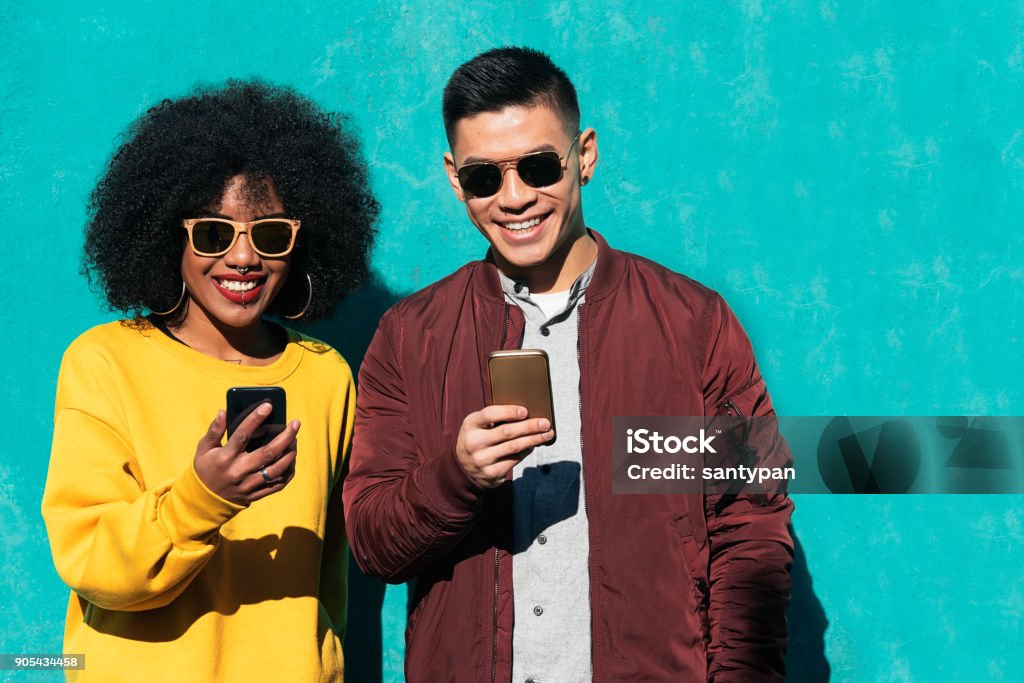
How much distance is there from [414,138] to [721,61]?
1193 millimetres

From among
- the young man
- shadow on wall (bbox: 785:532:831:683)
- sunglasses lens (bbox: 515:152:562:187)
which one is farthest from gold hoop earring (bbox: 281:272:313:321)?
shadow on wall (bbox: 785:532:831:683)

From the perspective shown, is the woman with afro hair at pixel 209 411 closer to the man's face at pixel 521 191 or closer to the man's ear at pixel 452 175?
the man's ear at pixel 452 175

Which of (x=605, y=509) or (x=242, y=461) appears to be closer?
(x=242, y=461)

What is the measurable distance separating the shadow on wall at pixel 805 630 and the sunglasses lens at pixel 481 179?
1918 millimetres

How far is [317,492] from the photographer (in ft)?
11.4

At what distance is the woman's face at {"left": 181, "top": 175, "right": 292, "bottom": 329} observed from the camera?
338 cm

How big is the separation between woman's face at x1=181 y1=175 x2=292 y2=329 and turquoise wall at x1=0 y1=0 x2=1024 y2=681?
883mm

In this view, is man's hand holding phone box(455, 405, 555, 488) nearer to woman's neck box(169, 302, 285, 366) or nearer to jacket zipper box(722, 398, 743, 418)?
jacket zipper box(722, 398, 743, 418)

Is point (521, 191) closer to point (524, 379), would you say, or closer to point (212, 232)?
point (524, 379)

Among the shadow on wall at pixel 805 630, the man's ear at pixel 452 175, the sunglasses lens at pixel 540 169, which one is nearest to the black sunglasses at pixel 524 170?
the sunglasses lens at pixel 540 169

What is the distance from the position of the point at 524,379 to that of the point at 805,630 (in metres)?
2.04

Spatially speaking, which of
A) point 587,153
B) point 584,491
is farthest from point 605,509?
point 587,153

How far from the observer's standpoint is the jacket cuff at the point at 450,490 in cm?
276

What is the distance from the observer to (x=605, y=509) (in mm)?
2975
